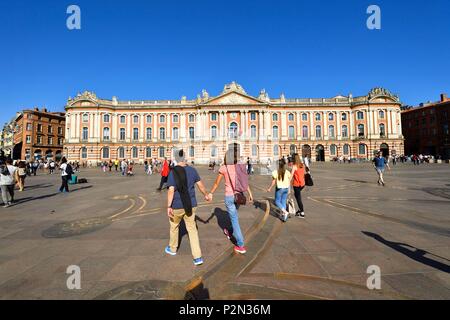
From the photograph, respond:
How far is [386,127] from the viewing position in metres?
53.7

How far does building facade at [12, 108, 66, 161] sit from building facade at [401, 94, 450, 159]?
95668 millimetres


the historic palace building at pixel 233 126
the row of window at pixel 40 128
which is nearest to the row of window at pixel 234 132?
the historic palace building at pixel 233 126

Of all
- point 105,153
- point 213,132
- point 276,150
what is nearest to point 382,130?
point 276,150

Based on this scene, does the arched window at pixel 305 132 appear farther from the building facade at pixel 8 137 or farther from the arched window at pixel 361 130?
the building facade at pixel 8 137

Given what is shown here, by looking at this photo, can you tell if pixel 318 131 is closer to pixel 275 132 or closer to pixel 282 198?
pixel 275 132

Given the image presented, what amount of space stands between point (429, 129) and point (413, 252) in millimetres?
72308

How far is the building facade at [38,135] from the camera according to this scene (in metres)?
54.6

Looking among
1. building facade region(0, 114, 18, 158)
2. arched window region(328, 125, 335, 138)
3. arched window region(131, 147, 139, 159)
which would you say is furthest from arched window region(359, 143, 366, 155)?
building facade region(0, 114, 18, 158)

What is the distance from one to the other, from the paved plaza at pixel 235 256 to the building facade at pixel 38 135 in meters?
63.0

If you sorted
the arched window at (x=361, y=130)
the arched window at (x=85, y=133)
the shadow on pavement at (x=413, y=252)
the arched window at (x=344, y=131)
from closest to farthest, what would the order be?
the shadow on pavement at (x=413, y=252) → the arched window at (x=85, y=133) → the arched window at (x=361, y=130) → the arched window at (x=344, y=131)

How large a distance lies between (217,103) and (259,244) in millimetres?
53244

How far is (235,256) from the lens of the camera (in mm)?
3961
